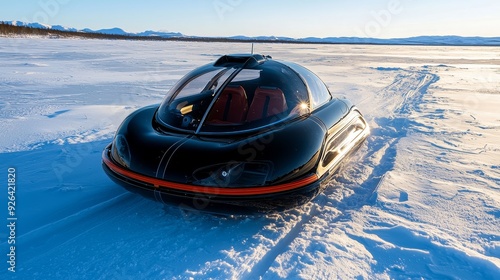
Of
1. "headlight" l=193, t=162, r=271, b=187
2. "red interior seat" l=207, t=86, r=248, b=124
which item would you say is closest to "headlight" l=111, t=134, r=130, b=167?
"headlight" l=193, t=162, r=271, b=187

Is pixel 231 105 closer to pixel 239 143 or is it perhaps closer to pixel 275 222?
pixel 239 143

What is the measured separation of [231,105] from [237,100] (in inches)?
3.7

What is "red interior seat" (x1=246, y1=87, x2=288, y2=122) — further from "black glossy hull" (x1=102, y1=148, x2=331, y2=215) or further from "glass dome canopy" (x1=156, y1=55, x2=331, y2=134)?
"black glossy hull" (x1=102, y1=148, x2=331, y2=215)

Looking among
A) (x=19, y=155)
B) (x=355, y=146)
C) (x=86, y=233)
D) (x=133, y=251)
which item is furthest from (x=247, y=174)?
(x=19, y=155)

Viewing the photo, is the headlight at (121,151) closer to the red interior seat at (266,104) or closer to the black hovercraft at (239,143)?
the black hovercraft at (239,143)

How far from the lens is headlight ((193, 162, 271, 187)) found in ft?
8.21

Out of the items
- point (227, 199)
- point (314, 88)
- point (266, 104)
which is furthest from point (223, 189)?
point (314, 88)

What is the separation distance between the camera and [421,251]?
2441 mm

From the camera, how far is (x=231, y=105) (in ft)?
12.0

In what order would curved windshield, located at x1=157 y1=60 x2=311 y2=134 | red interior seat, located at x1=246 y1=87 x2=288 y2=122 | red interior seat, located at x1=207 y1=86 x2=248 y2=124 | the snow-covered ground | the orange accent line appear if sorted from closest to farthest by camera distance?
the snow-covered ground → the orange accent line → curved windshield, located at x1=157 y1=60 x2=311 y2=134 → red interior seat, located at x1=246 y1=87 x2=288 y2=122 → red interior seat, located at x1=207 y1=86 x2=248 y2=124

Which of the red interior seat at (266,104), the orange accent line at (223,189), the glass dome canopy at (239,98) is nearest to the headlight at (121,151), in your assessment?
the orange accent line at (223,189)

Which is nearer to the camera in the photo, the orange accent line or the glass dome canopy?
the orange accent line

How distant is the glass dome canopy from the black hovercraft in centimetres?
1

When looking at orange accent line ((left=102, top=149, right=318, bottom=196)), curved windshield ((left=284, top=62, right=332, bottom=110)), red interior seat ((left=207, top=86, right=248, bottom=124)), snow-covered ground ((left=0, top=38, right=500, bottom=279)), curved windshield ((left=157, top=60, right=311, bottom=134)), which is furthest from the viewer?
curved windshield ((left=284, top=62, right=332, bottom=110))
